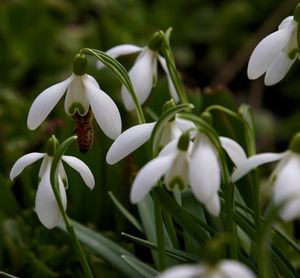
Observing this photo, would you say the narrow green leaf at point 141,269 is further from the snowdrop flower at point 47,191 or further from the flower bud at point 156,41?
the flower bud at point 156,41

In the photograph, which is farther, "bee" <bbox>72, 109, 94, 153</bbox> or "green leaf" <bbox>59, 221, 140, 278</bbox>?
"green leaf" <bbox>59, 221, 140, 278</bbox>

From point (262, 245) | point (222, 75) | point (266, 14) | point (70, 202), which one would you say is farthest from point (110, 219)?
point (266, 14)

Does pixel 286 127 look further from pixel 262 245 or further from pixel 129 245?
pixel 262 245

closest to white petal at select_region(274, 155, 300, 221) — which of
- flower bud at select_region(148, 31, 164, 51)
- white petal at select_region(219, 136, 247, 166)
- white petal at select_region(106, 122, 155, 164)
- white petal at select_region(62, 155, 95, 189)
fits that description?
white petal at select_region(219, 136, 247, 166)

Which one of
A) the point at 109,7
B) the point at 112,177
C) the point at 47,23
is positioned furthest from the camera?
the point at 109,7

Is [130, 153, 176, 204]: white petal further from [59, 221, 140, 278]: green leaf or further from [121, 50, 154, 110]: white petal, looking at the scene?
[59, 221, 140, 278]: green leaf

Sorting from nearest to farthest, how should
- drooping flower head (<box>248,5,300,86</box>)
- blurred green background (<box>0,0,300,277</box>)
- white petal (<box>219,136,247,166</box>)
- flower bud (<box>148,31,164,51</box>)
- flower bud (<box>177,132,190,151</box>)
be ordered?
flower bud (<box>177,132,190,151</box>) < white petal (<box>219,136,247,166</box>) < drooping flower head (<box>248,5,300,86</box>) < flower bud (<box>148,31,164,51</box>) < blurred green background (<box>0,0,300,277</box>)

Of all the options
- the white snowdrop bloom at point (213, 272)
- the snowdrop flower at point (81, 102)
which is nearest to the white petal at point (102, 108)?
the snowdrop flower at point (81, 102)
